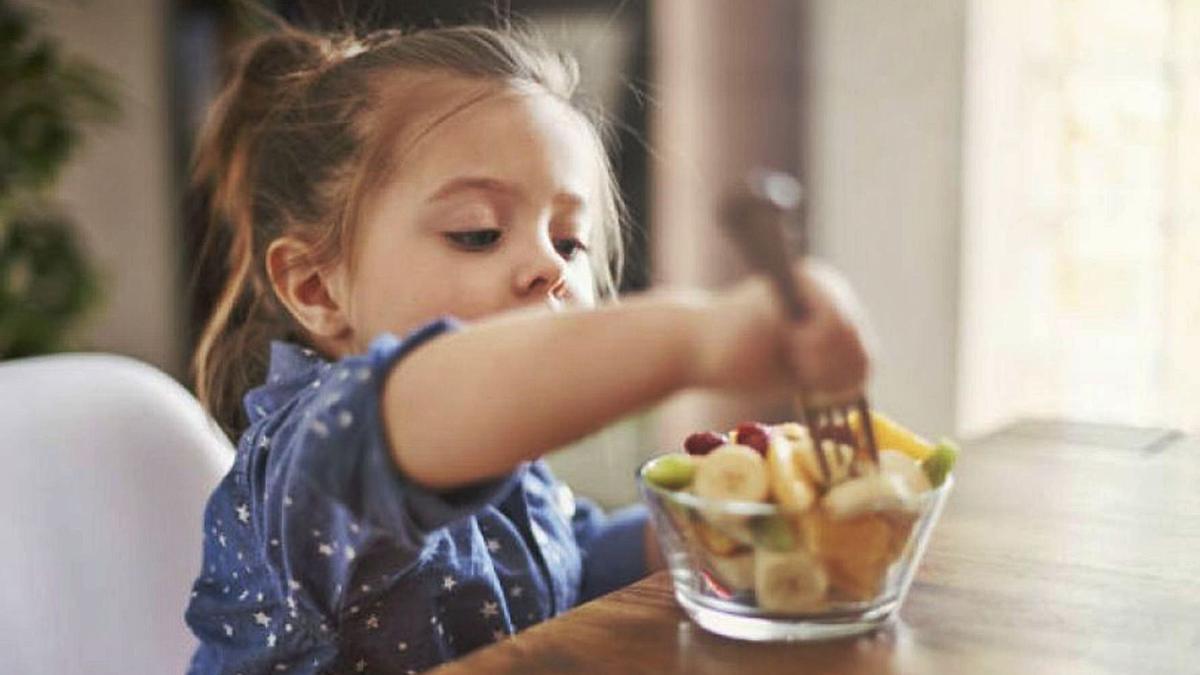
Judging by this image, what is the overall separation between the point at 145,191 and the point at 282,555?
3.96 meters

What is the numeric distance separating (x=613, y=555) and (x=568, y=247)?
30 cm

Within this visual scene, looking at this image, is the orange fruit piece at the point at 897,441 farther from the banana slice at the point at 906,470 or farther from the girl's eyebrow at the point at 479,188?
the girl's eyebrow at the point at 479,188

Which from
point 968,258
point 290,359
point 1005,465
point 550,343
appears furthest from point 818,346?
point 968,258

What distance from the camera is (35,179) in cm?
307

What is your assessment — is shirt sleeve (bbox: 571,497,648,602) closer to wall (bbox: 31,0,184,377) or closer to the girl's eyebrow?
the girl's eyebrow

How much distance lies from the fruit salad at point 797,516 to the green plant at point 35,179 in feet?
8.88

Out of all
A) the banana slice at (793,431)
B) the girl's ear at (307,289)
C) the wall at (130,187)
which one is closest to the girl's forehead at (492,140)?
the girl's ear at (307,289)

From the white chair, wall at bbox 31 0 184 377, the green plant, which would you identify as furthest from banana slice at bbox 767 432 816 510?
wall at bbox 31 0 184 377

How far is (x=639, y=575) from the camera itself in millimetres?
1063

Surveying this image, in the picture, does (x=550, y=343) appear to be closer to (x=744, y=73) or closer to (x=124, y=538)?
(x=124, y=538)

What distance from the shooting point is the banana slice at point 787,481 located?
1.93 feet

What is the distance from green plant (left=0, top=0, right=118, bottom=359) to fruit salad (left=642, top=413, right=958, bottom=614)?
2707 mm

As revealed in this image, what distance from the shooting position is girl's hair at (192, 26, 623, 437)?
928 mm

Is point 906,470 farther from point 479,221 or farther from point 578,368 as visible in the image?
point 479,221
